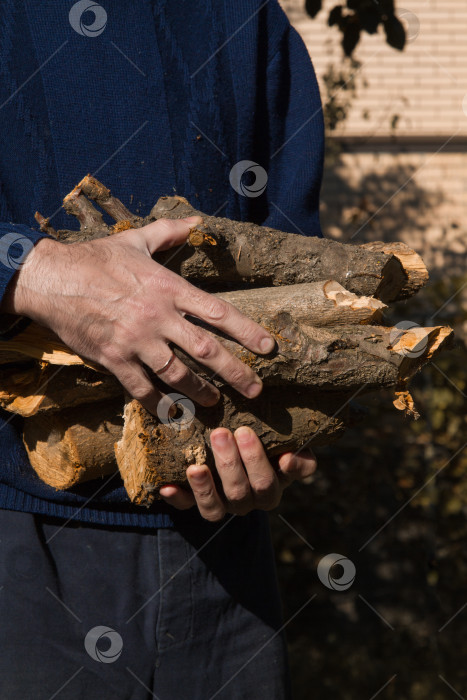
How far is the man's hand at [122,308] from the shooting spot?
1416 millimetres

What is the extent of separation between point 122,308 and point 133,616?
1.00 meters

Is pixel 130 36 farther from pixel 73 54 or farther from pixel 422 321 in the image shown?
pixel 422 321

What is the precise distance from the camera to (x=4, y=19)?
5.99ft

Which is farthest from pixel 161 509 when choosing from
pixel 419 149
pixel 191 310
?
pixel 419 149

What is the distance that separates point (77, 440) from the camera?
173 centimetres

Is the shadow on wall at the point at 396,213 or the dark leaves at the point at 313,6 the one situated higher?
the dark leaves at the point at 313,6

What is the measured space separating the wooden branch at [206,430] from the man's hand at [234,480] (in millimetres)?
32

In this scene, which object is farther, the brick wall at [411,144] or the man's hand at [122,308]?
the brick wall at [411,144]

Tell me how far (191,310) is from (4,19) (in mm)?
1050

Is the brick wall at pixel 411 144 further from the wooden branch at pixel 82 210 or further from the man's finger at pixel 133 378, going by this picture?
the man's finger at pixel 133 378

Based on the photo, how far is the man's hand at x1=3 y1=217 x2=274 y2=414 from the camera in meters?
1.42

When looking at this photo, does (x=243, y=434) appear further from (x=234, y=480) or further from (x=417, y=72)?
(x=417, y=72)

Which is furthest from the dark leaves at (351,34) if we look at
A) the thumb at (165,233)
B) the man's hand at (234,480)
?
the man's hand at (234,480)

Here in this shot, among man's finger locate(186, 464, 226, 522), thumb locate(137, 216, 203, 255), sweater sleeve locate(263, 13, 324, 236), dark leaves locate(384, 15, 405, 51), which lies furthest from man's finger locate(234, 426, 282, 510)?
dark leaves locate(384, 15, 405, 51)
